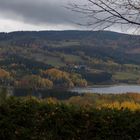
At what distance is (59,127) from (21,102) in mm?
1180

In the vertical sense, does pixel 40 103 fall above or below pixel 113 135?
above

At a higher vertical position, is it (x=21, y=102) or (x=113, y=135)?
(x=21, y=102)

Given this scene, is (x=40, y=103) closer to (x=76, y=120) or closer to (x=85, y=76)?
(x=76, y=120)

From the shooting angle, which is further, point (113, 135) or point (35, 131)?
point (113, 135)

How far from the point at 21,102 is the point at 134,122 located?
9.26 ft

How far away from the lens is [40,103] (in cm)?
990

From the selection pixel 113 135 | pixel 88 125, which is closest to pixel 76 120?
pixel 88 125

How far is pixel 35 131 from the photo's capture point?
9.06 meters

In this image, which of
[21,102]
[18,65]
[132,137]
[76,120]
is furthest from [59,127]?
[18,65]

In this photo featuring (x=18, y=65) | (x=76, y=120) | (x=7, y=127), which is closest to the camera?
(x=7, y=127)

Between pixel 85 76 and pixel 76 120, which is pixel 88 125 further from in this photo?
pixel 85 76

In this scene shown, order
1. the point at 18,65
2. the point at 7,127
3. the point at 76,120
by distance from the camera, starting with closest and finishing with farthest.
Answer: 1. the point at 7,127
2. the point at 76,120
3. the point at 18,65

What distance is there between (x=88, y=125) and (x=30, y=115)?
1.37 metres

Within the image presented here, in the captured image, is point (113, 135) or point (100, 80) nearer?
point (113, 135)
